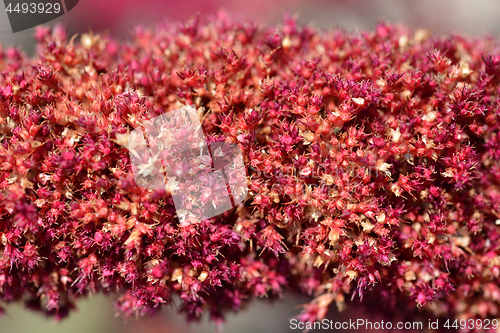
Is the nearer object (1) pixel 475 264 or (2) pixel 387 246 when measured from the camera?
(2) pixel 387 246

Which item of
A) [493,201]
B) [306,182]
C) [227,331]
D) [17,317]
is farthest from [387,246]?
[17,317]

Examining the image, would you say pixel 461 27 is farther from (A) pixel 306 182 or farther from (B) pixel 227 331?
(B) pixel 227 331

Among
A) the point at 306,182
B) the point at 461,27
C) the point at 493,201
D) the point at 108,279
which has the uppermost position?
the point at 461,27

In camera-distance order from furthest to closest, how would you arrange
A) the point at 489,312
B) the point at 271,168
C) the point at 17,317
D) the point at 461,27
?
1. the point at 461,27
2. the point at 17,317
3. the point at 489,312
4. the point at 271,168

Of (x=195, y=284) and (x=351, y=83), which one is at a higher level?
(x=351, y=83)

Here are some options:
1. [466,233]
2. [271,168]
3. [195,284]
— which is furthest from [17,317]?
[466,233]

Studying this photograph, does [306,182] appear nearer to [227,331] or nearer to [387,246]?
[387,246]

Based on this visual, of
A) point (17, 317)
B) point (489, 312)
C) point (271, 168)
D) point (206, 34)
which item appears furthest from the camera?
point (17, 317)
